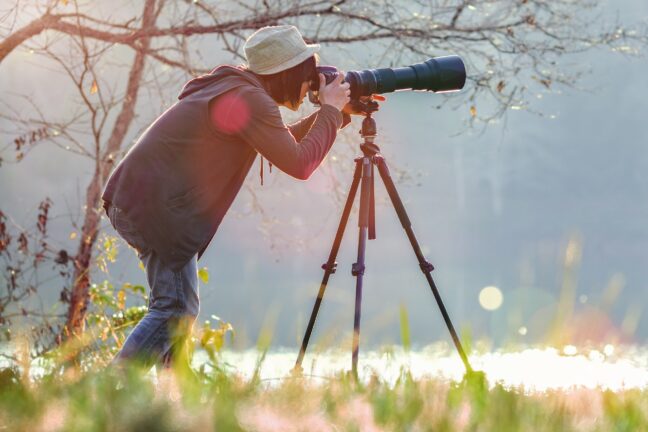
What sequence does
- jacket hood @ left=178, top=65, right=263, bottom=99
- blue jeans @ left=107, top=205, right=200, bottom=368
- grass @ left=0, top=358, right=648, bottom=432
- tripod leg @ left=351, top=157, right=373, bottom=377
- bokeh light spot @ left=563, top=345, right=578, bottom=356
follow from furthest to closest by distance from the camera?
1. tripod leg @ left=351, top=157, right=373, bottom=377
2. jacket hood @ left=178, top=65, right=263, bottom=99
3. blue jeans @ left=107, top=205, right=200, bottom=368
4. bokeh light spot @ left=563, top=345, right=578, bottom=356
5. grass @ left=0, top=358, right=648, bottom=432

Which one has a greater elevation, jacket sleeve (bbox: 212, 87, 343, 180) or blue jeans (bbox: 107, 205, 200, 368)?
jacket sleeve (bbox: 212, 87, 343, 180)

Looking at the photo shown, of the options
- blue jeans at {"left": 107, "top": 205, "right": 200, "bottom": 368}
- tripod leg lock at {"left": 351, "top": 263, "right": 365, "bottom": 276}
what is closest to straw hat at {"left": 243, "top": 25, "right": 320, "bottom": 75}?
blue jeans at {"left": 107, "top": 205, "right": 200, "bottom": 368}

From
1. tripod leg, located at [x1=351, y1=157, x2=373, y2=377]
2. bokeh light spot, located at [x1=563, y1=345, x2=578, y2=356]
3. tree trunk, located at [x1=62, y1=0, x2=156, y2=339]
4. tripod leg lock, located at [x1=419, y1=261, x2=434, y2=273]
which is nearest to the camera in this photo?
bokeh light spot, located at [x1=563, y1=345, x2=578, y2=356]

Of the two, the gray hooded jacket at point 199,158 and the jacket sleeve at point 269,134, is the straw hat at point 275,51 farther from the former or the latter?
the jacket sleeve at point 269,134

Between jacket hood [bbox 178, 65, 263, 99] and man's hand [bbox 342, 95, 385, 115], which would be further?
man's hand [bbox 342, 95, 385, 115]

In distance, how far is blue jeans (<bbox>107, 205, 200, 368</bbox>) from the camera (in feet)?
9.13

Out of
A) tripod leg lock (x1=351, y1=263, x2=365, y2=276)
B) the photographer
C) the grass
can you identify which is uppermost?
the photographer

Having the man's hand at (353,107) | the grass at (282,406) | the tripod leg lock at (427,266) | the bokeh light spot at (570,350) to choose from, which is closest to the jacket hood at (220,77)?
the man's hand at (353,107)

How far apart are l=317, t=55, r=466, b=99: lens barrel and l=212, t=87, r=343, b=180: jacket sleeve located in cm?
50

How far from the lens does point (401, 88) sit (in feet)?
11.2

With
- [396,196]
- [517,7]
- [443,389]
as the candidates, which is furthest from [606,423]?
[517,7]

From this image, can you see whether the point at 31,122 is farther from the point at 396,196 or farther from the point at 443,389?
the point at 443,389

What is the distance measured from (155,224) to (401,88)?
54.9 inches

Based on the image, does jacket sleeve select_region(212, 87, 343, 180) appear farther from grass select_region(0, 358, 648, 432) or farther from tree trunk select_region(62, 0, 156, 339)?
tree trunk select_region(62, 0, 156, 339)
